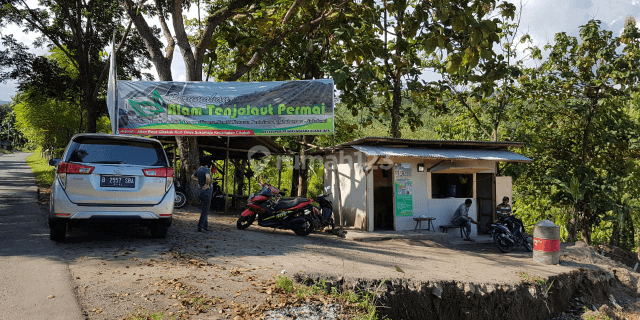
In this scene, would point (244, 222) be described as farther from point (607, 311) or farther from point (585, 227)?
point (585, 227)

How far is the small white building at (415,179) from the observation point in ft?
40.1

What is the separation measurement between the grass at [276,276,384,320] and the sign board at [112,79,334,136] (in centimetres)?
661

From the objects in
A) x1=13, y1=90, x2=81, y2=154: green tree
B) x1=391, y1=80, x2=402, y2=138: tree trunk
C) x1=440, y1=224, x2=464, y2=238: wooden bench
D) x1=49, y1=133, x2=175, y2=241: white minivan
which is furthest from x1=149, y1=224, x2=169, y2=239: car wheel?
x1=13, y1=90, x2=81, y2=154: green tree

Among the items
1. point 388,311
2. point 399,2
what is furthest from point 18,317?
point 399,2

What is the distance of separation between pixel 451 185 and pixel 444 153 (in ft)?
5.38

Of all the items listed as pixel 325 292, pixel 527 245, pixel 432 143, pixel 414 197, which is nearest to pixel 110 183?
pixel 325 292

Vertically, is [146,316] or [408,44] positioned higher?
[408,44]

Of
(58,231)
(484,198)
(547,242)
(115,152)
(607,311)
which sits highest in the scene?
(115,152)

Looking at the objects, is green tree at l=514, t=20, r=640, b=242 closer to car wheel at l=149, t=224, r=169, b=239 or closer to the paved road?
car wheel at l=149, t=224, r=169, b=239

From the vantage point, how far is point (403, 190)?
12.6 metres

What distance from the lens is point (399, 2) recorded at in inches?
298

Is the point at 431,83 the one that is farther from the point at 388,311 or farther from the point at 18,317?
the point at 18,317

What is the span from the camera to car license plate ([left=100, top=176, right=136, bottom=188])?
21.1ft

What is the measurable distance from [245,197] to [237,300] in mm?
11654
